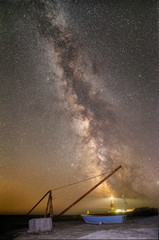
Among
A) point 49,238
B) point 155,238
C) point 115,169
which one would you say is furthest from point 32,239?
point 115,169

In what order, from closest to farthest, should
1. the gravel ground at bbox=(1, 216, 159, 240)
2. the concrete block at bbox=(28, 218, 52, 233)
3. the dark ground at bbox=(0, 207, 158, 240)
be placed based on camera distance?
the gravel ground at bbox=(1, 216, 159, 240) < the concrete block at bbox=(28, 218, 52, 233) < the dark ground at bbox=(0, 207, 158, 240)

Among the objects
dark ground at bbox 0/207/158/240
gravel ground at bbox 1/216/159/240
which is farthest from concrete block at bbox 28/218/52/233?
dark ground at bbox 0/207/158/240

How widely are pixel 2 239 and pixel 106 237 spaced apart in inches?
598

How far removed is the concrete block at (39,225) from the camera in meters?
17.3

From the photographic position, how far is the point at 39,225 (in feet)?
57.5

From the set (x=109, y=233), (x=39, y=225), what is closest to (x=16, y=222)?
(x=39, y=225)

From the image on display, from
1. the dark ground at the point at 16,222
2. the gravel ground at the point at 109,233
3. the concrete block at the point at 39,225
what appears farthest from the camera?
the dark ground at the point at 16,222

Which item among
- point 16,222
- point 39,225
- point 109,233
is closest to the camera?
point 109,233

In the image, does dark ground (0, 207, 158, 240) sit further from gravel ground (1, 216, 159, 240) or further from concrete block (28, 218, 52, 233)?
concrete block (28, 218, 52, 233)

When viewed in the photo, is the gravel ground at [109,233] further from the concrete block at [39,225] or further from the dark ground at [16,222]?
the dark ground at [16,222]

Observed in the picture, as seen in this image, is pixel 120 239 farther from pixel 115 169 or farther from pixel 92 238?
pixel 115 169

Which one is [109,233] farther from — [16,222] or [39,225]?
[16,222]

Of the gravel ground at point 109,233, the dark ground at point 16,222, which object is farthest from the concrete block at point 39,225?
the dark ground at point 16,222

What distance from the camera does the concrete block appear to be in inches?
680
